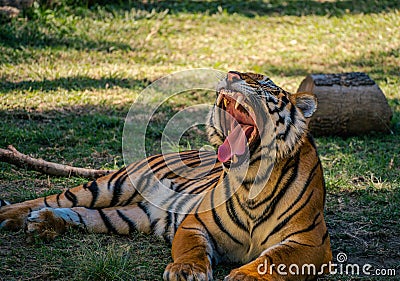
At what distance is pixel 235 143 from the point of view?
11.5ft

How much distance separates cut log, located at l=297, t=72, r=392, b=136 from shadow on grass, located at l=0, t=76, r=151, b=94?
2.24m

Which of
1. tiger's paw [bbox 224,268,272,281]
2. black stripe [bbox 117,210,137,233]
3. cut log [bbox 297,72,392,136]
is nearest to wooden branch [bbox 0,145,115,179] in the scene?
black stripe [bbox 117,210,137,233]

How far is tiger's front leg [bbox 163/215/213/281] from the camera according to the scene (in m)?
3.27

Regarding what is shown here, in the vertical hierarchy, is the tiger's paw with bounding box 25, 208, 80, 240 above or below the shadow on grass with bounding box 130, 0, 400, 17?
above

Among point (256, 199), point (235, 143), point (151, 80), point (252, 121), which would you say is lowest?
point (151, 80)

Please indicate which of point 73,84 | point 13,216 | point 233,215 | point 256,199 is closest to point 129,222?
point 13,216

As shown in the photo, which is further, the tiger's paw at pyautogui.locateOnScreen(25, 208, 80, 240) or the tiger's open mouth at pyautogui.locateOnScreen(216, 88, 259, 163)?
the tiger's paw at pyautogui.locateOnScreen(25, 208, 80, 240)

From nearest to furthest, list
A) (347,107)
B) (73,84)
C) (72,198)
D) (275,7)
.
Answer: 1. (72,198)
2. (347,107)
3. (73,84)
4. (275,7)

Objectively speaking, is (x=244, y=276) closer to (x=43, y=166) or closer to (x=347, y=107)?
(x=43, y=166)

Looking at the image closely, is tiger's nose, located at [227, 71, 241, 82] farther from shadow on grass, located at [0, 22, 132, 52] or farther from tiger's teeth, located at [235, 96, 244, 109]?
shadow on grass, located at [0, 22, 132, 52]

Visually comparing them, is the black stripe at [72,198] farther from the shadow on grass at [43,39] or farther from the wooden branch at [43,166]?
the shadow on grass at [43,39]

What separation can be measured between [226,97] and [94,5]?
7.34 meters

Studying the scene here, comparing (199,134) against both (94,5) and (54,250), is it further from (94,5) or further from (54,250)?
(94,5)

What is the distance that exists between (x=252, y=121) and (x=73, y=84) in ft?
15.3
